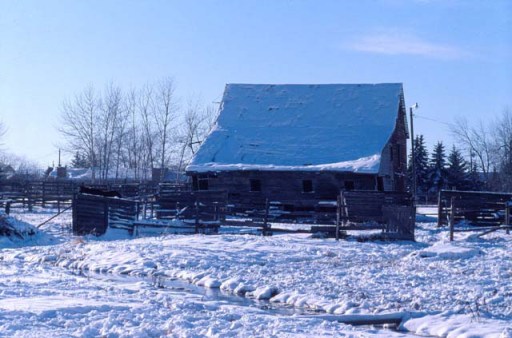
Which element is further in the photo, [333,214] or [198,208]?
[333,214]

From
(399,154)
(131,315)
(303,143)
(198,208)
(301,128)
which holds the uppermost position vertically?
(301,128)

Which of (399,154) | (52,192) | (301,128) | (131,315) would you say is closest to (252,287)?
(131,315)

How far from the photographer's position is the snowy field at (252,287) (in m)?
9.77

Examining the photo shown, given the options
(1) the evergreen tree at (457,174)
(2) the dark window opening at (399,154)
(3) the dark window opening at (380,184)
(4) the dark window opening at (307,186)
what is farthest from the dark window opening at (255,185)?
(1) the evergreen tree at (457,174)

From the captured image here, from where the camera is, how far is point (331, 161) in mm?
35750

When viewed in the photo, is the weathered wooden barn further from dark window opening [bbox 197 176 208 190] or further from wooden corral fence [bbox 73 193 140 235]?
wooden corral fence [bbox 73 193 140 235]

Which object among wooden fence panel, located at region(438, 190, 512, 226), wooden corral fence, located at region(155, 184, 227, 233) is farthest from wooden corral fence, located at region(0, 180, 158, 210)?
wooden fence panel, located at region(438, 190, 512, 226)

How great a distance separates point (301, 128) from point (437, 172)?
108 ft

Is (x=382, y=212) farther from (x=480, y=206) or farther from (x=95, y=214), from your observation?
(x=95, y=214)

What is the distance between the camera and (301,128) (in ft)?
130

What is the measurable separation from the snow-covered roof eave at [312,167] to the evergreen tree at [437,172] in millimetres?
35379

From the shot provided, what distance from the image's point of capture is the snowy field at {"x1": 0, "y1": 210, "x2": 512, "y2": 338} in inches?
385

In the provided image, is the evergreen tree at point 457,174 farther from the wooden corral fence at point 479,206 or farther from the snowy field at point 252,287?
the snowy field at point 252,287

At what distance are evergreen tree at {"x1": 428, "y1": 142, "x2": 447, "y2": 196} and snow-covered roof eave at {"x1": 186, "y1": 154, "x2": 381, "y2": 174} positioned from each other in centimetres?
3538
